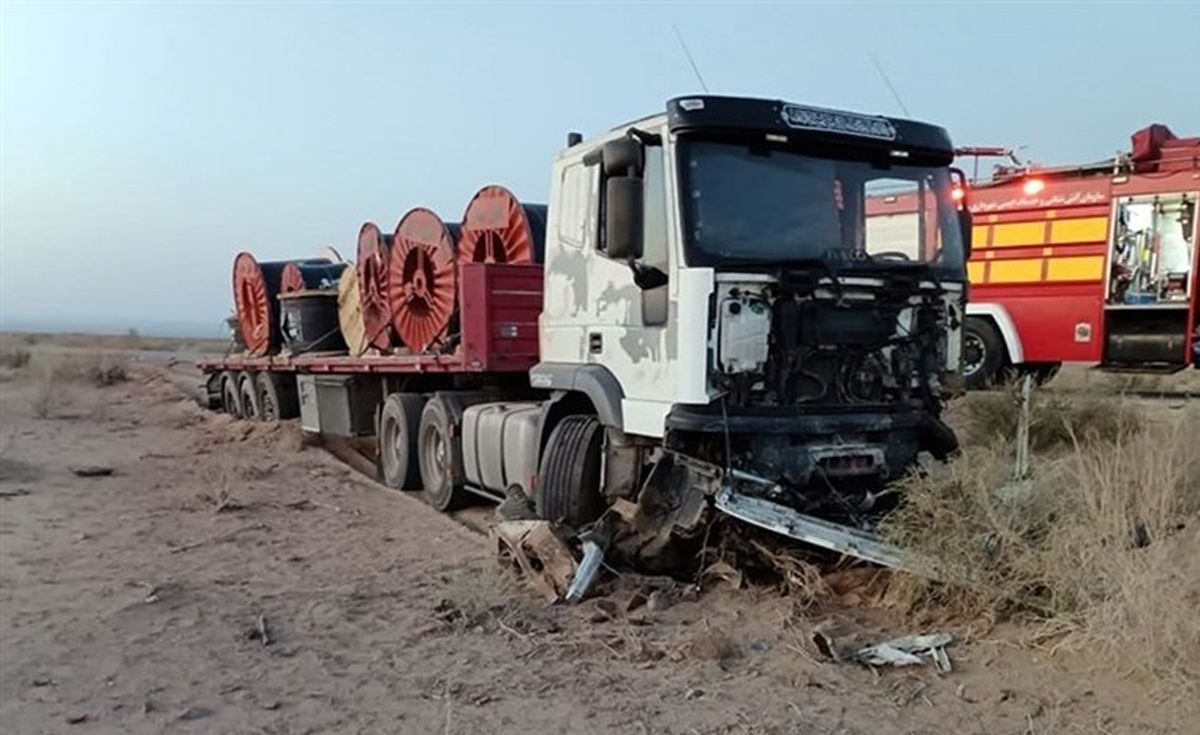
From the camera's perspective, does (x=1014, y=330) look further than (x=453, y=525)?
Yes

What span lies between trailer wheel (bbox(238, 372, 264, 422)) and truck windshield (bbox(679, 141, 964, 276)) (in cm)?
1220

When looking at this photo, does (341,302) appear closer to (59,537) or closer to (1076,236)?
(59,537)

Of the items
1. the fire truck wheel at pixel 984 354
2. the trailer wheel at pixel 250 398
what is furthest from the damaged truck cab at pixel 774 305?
the trailer wheel at pixel 250 398

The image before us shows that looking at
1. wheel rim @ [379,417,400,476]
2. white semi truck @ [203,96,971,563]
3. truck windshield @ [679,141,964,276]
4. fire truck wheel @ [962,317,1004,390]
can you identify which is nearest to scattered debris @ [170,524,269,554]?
wheel rim @ [379,417,400,476]

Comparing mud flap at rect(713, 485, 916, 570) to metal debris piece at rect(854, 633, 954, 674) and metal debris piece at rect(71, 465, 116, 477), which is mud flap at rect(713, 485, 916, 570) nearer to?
metal debris piece at rect(854, 633, 954, 674)

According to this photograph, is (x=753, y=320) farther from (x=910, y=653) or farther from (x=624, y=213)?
(x=910, y=653)

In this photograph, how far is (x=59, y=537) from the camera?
25.7 feet

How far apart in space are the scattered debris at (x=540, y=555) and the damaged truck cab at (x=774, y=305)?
58cm

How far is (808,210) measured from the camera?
6.17 meters

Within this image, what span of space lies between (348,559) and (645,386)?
2725mm

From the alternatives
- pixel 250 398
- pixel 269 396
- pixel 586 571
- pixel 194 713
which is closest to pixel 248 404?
pixel 250 398

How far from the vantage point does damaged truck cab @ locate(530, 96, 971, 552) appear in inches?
230

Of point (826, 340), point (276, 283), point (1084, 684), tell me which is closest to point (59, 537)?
point (826, 340)

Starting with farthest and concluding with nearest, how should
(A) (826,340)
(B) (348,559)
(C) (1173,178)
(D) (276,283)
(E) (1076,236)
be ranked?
(D) (276,283) → (E) (1076,236) → (C) (1173,178) → (B) (348,559) → (A) (826,340)
